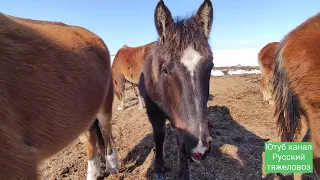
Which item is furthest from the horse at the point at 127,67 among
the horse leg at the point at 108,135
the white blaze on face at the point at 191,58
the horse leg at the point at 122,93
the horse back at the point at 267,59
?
the white blaze on face at the point at 191,58

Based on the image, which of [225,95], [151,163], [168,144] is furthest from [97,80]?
[225,95]

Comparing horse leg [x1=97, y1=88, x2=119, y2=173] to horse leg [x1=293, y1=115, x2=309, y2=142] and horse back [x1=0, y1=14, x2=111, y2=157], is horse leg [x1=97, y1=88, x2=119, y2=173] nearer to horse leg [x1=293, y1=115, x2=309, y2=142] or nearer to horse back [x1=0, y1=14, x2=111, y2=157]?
horse back [x1=0, y1=14, x2=111, y2=157]

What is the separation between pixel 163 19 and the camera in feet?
10.2

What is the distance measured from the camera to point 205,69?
9.09ft

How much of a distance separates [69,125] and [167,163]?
249 cm

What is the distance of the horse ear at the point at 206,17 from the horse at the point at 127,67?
656 centimetres

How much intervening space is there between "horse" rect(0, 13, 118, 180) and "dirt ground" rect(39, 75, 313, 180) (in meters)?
0.77

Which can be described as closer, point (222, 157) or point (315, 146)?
point (315, 146)

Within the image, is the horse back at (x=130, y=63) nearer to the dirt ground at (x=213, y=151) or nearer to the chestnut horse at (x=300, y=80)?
the dirt ground at (x=213, y=151)

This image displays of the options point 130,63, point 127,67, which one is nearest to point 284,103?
point 130,63

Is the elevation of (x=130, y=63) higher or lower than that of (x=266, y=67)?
higher

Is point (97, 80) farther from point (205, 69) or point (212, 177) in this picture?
point (212, 177)

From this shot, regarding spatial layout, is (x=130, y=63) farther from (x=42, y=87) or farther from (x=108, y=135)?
(x=42, y=87)

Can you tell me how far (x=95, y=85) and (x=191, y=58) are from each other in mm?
1147
